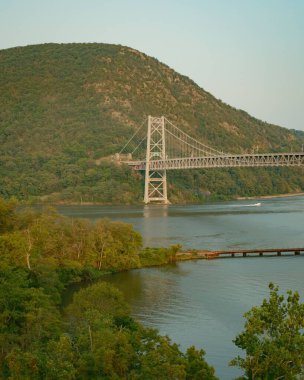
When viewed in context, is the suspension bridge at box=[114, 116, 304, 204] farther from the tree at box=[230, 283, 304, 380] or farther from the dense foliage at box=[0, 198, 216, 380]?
the tree at box=[230, 283, 304, 380]

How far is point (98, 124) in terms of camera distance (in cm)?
9169

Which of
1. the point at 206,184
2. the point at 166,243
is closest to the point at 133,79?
the point at 206,184

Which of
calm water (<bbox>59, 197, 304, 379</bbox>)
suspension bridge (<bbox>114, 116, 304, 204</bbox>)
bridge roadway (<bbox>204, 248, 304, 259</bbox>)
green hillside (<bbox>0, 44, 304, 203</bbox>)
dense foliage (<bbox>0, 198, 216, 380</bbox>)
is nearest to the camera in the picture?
dense foliage (<bbox>0, 198, 216, 380</bbox>)

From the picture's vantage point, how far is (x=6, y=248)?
74.6 feet

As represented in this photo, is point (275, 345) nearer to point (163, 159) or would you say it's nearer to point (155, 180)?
point (155, 180)

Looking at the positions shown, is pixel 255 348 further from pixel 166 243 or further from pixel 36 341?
pixel 166 243

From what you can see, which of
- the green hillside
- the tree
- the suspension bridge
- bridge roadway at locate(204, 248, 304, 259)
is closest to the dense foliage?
the tree

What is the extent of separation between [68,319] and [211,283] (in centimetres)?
805

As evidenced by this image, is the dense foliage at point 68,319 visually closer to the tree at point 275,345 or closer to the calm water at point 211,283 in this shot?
the tree at point 275,345

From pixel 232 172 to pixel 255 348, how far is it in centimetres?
8299

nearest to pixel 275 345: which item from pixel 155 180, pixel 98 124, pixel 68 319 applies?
pixel 68 319

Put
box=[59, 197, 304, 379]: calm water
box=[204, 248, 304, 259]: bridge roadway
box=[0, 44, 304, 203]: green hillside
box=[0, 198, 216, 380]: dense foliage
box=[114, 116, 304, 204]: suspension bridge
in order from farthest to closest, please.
A: box=[0, 44, 304, 203]: green hillside → box=[114, 116, 304, 204]: suspension bridge → box=[204, 248, 304, 259]: bridge roadway → box=[59, 197, 304, 379]: calm water → box=[0, 198, 216, 380]: dense foliage

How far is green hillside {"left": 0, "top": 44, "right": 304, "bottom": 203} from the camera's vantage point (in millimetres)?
76125

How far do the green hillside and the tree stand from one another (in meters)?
59.7
